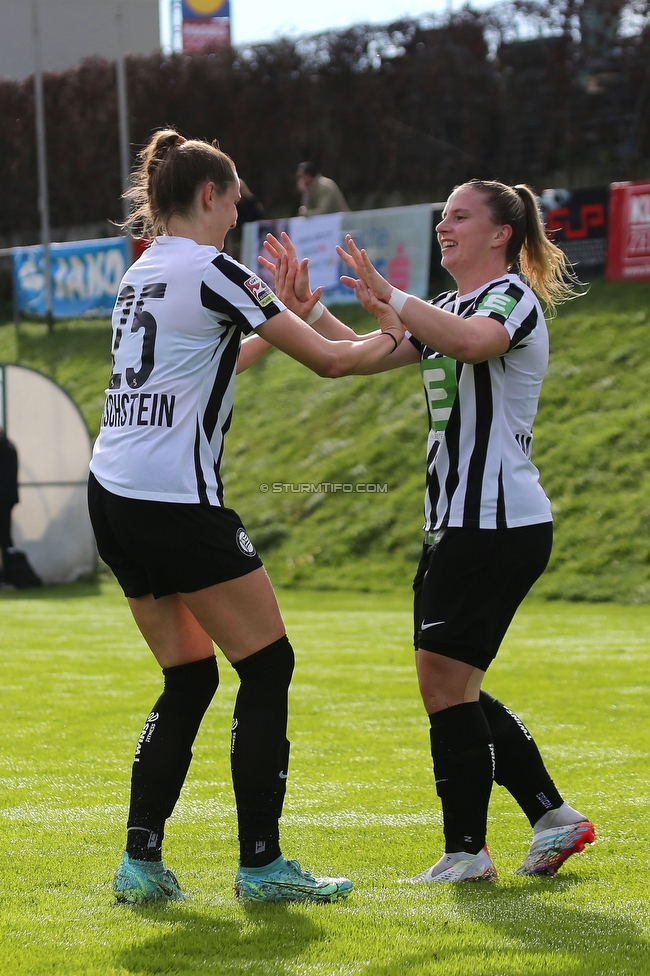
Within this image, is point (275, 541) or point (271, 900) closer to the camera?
point (271, 900)

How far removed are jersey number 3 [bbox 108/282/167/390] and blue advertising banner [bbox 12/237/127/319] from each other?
51.1 ft

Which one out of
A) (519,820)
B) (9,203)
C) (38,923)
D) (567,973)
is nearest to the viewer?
(567,973)

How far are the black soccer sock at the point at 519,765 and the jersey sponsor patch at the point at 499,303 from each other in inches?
47.2

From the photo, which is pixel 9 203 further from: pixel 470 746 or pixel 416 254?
pixel 470 746

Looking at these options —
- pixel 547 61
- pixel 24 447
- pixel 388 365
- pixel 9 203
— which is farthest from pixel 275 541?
pixel 9 203

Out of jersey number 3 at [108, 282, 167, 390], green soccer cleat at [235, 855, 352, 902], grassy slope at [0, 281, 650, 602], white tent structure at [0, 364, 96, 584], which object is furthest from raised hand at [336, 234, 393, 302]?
white tent structure at [0, 364, 96, 584]

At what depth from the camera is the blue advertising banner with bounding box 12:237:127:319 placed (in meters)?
19.0

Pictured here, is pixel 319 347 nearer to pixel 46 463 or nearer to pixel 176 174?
pixel 176 174

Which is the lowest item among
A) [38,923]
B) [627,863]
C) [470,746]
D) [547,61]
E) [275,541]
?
[275,541]

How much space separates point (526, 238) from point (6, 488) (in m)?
11.2

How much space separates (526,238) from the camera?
380 cm

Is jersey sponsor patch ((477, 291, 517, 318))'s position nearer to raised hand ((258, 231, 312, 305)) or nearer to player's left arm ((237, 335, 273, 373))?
raised hand ((258, 231, 312, 305))

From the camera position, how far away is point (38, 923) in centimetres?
305

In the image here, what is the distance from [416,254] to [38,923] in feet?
43.5
